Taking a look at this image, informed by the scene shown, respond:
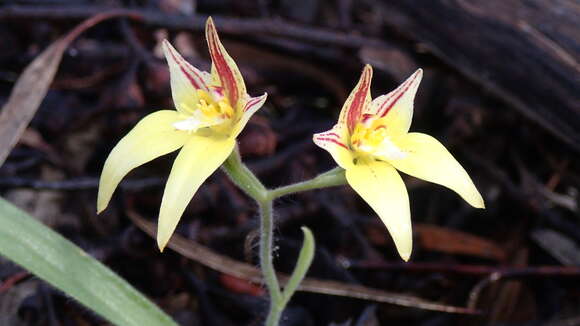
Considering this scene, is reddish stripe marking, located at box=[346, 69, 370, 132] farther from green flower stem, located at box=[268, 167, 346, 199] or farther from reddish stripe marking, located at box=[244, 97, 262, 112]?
reddish stripe marking, located at box=[244, 97, 262, 112]

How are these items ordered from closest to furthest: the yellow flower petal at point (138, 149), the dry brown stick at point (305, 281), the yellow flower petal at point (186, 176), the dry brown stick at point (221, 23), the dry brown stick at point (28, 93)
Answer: the yellow flower petal at point (186, 176)
the yellow flower petal at point (138, 149)
the dry brown stick at point (28, 93)
the dry brown stick at point (305, 281)
the dry brown stick at point (221, 23)

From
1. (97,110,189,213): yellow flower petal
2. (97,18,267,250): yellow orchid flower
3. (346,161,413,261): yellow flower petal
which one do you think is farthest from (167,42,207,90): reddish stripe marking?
(346,161,413,261): yellow flower petal

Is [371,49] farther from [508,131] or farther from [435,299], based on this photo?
[435,299]

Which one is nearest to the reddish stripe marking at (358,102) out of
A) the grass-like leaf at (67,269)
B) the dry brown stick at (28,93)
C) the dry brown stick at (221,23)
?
the grass-like leaf at (67,269)

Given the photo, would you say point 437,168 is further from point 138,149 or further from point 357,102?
point 138,149

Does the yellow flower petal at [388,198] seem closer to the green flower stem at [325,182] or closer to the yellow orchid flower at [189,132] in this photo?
the green flower stem at [325,182]
